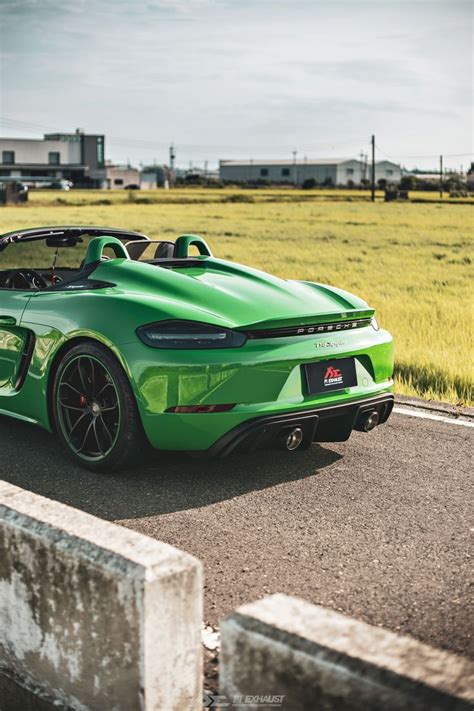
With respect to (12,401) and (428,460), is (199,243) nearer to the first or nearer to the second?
(12,401)

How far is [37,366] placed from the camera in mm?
5512

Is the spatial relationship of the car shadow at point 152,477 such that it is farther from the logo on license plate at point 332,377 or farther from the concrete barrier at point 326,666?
the concrete barrier at point 326,666

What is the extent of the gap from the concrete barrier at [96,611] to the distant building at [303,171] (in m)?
159

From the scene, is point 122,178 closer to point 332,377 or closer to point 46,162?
point 46,162

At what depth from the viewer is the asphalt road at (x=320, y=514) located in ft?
12.2

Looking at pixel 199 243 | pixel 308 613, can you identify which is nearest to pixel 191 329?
pixel 199 243

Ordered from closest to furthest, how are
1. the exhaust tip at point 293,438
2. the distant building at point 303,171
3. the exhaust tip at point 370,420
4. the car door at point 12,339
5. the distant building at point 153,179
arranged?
the exhaust tip at point 293,438
the exhaust tip at point 370,420
the car door at point 12,339
the distant building at point 153,179
the distant building at point 303,171

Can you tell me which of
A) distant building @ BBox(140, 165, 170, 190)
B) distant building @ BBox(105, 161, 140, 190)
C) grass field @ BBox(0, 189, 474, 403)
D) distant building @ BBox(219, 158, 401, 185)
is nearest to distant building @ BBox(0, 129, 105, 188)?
distant building @ BBox(105, 161, 140, 190)

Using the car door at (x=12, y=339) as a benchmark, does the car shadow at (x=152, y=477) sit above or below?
below

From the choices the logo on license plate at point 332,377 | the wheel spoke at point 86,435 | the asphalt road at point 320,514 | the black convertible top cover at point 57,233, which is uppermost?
the black convertible top cover at point 57,233

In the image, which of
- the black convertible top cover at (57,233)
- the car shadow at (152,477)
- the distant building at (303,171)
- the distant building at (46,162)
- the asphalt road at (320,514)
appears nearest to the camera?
the asphalt road at (320,514)

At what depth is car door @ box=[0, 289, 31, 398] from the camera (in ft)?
18.5

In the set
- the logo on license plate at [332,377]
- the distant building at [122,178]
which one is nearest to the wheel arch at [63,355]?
the logo on license plate at [332,377]

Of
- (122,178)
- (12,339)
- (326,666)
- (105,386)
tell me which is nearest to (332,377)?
(105,386)
